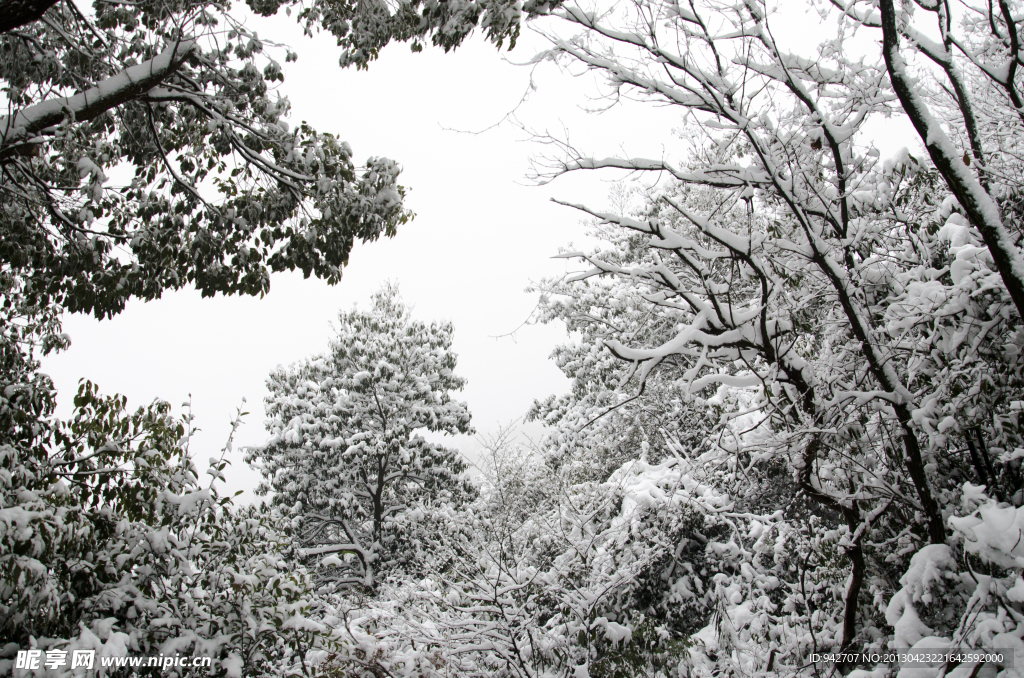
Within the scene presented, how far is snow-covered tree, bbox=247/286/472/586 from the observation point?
590 inches

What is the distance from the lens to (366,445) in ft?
49.1

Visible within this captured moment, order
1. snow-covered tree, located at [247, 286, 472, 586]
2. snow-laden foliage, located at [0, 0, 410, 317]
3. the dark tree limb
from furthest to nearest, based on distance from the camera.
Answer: snow-covered tree, located at [247, 286, 472, 586]
snow-laden foliage, located at [0, 0, 410, 317]
the dark tree limb

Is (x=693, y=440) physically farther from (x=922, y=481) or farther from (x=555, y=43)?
(x=555, y=43)

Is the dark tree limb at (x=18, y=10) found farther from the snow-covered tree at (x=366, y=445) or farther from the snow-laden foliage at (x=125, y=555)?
the snow-covered tree at (x=366, y=445)

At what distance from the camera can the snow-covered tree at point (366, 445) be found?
49.1 feet

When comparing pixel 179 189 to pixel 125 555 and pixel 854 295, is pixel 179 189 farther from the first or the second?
pixel 854 295

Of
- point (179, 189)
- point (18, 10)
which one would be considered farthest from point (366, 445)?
point (18, 10)

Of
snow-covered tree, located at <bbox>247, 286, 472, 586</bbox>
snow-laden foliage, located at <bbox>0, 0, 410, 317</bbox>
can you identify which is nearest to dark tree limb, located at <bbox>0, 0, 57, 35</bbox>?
snow-laden foliage, located at <bbox>0, 0, 410, 317</bbox>

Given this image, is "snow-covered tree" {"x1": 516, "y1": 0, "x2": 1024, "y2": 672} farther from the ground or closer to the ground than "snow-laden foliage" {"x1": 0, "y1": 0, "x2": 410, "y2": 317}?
closer to the ground

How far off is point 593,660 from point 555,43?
6090 millimetres

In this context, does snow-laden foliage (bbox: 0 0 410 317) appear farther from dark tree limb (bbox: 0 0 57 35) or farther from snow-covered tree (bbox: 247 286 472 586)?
snow-covered tree (bbox: 247 286 472 586)

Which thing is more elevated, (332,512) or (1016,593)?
(332,512)

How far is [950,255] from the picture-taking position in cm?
351

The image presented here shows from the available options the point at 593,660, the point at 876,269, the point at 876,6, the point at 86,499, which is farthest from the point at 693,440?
the point at 86,499
